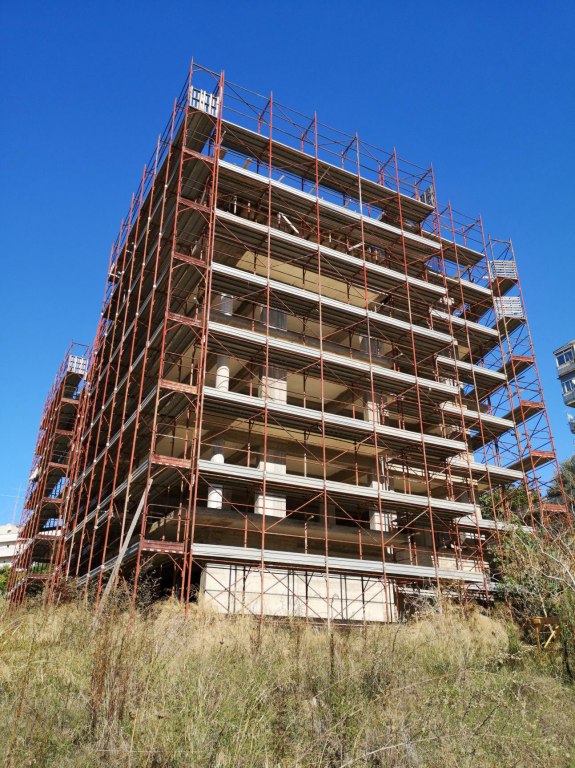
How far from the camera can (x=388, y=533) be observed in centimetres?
2416

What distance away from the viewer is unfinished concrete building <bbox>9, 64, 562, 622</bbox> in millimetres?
20203

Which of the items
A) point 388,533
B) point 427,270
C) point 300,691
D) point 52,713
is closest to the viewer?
point 52,713

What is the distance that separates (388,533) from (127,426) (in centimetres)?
1130

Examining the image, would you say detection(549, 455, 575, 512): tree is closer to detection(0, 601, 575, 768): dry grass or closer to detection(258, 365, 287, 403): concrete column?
detection(258, 365, 287, 403): concrete column

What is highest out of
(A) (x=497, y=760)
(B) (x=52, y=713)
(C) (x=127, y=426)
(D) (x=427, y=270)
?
(D) (x=427, y=270)

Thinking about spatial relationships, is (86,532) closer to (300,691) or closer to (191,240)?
(191,240)

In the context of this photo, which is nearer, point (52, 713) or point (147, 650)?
point (52, 713)

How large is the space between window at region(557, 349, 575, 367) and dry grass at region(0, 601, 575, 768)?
2749 inches

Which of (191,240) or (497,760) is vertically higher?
(191,240)

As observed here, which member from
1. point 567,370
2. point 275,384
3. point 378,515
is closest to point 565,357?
point 567,370

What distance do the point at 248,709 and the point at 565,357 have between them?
2961 inches

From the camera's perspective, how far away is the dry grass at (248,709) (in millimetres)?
4699

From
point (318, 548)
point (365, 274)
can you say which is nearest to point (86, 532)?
point (318, 548)

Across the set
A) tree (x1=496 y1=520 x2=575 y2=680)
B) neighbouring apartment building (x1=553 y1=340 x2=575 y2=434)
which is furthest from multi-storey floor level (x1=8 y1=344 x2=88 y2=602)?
neighbouring apartment building (x1=553 y1=340 x2=575 y2=434)
